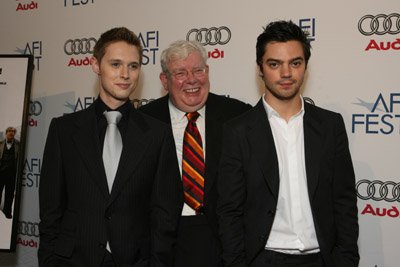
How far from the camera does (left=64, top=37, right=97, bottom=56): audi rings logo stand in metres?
3.22

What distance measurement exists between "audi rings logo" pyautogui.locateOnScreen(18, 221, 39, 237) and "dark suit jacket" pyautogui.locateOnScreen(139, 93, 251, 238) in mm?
1826

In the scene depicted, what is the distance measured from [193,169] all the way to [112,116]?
0.58 meters

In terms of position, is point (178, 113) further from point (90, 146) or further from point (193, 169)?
point (90, 146)

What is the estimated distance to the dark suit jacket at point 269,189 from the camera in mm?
1696

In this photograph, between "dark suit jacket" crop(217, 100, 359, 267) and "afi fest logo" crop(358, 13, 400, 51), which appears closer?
"dark suit jacket" crop(217, 100, 359, 267)

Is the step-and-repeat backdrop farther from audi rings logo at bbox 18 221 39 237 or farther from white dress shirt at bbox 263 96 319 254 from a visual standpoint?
white dress shirt at bbox 263 96 319 254

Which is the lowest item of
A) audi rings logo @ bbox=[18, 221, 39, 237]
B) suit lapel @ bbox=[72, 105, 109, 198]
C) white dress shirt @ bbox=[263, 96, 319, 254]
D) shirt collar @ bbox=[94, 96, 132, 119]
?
audi rings logo @ bbox=[18, 221, 39, 237]

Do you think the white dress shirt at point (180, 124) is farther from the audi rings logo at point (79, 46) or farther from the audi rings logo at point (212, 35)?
the audi rings logo at point (79, 46)

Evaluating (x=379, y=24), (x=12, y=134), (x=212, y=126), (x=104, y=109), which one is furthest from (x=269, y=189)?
(x=12, y=134)

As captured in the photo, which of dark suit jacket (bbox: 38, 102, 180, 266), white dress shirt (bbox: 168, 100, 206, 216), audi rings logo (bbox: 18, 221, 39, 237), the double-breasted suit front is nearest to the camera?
dark suit jacket (bbox: 38, 102, 180, 266)

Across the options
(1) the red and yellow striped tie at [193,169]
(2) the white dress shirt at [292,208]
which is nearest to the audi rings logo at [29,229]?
(1) the red and yellow striped tie at [193,169]

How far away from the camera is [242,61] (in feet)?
8.97

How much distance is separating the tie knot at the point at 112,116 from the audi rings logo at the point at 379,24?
1.61 metres

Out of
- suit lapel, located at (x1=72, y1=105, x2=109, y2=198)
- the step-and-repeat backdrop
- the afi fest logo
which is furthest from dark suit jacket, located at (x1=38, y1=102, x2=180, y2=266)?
the afi fest logo
